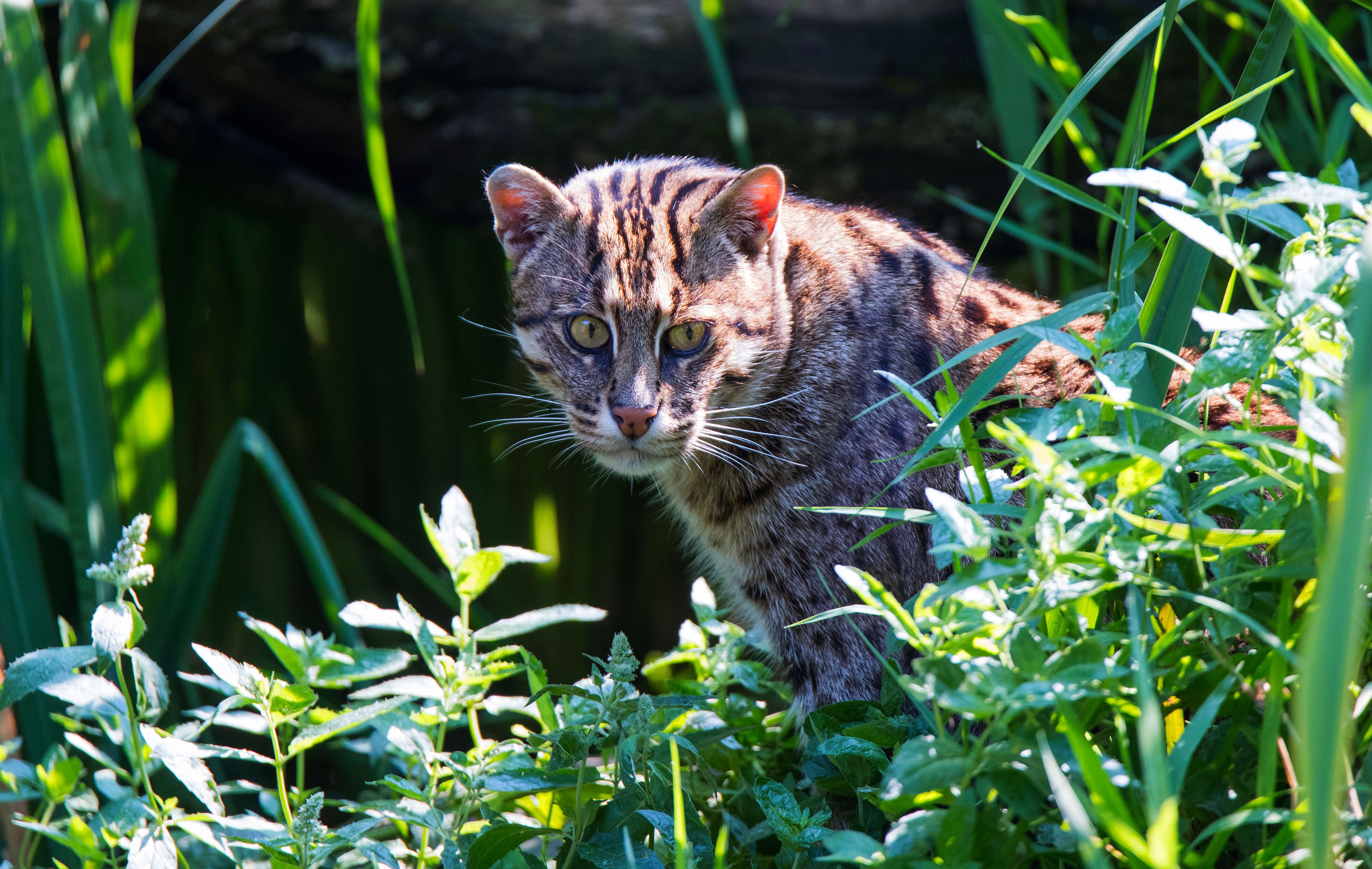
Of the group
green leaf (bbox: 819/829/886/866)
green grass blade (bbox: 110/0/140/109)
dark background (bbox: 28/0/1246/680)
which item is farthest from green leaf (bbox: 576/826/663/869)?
green grass blade (bbox: 110/0/140/109)

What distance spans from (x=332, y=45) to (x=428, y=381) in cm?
111

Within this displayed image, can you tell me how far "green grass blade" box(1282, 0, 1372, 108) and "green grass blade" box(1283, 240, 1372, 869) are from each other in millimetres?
→ 455

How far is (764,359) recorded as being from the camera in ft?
5.51

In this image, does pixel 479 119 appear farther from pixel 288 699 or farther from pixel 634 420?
pixel 288 699

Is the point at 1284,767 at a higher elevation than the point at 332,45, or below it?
below

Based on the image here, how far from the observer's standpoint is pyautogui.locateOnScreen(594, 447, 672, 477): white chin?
1672 mm

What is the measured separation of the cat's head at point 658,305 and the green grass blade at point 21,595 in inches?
34.2

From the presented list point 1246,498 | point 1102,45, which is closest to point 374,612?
point 1246,498

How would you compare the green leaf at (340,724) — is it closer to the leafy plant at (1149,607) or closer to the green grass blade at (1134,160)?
the leafy plant at (1149,607)

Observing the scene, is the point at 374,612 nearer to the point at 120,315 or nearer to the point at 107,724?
the point at 107,724

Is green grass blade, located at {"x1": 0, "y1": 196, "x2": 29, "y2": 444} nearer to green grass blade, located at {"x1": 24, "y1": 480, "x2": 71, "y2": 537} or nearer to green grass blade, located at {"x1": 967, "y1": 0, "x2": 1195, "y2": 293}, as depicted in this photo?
green grass blade, located at {"x1": 24, "y1": 480, "x2": 71, "y2": 537}

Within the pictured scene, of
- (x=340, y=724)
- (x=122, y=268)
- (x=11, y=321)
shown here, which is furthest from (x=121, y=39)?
(x=340, y=724)

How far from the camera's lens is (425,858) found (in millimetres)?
1024

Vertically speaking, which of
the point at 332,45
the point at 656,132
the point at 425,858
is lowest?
the point at 425,858
